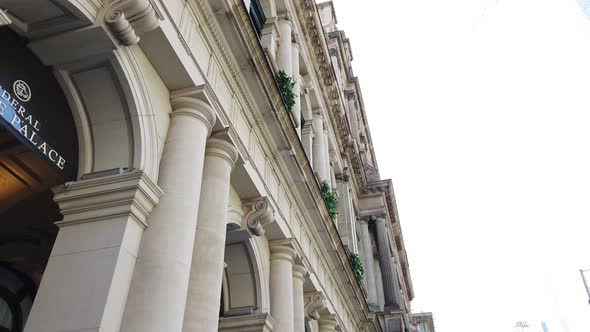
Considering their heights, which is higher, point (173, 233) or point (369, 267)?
point (369, 267)

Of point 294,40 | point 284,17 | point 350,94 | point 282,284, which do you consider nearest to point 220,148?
point 282,284

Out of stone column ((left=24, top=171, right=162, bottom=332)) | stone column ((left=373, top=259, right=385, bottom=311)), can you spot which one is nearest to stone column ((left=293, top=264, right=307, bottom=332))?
stone column ((left=24, top=171, right=162, bottom=332))

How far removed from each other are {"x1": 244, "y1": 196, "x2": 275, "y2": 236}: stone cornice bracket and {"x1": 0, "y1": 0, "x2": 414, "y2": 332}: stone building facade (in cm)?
3

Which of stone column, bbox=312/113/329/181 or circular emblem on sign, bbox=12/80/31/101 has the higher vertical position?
stone column, bbox=312/113/329/181

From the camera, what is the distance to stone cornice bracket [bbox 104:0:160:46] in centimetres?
609

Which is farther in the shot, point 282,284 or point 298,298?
point 298,298

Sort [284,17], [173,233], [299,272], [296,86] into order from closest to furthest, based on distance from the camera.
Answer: [173,233]
[299,272]
[296,86]
[284,17]

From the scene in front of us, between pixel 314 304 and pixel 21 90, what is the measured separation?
9930 mm

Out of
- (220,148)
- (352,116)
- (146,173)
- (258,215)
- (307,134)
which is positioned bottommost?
(146,173)

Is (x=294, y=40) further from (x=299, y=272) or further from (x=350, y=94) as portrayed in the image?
(x=350, y=94)

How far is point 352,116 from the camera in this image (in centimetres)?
3391

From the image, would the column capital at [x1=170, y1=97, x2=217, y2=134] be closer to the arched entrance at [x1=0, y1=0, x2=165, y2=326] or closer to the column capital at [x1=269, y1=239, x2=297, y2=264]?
the arched entrance at [x1=0, y1=0, x2=165, y2=326]

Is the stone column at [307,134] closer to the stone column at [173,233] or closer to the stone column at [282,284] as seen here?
the stone column at [282,284]

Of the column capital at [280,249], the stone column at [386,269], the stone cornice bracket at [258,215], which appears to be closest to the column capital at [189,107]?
the stone cornice bracket at [258,215]
